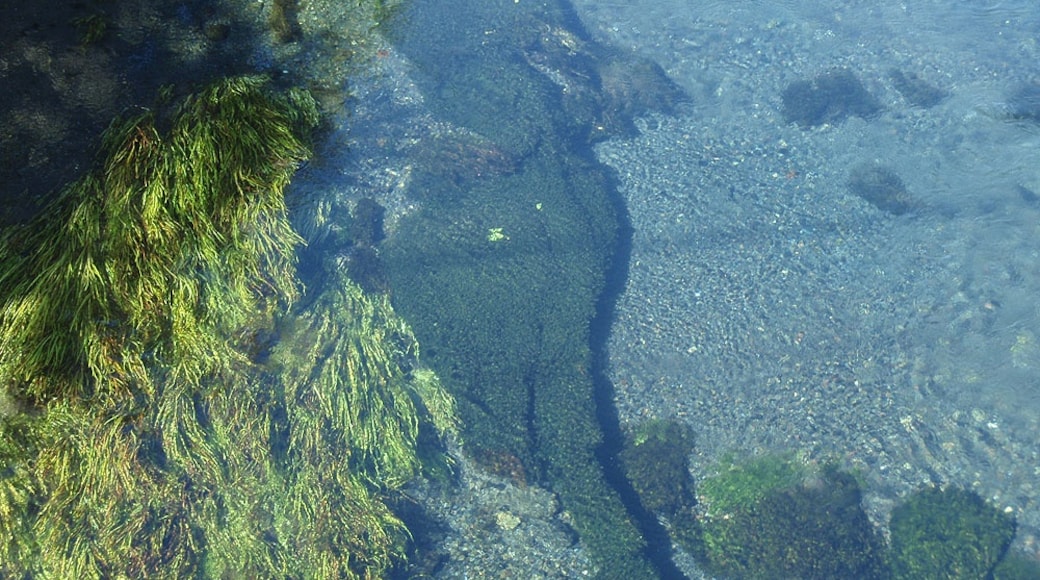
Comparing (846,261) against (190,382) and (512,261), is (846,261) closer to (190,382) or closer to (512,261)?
(512,261)

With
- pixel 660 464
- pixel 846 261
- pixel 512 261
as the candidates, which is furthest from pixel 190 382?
pixel 846 261

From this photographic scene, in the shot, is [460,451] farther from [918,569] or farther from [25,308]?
[918,569]

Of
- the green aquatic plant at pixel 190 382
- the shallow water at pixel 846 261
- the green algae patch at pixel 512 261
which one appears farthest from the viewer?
the shallow water at pixel 846 261

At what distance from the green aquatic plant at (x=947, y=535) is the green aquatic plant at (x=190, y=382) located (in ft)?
16.0

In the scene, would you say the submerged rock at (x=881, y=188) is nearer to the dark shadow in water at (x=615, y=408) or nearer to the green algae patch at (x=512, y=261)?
the dark shadow in water at (x=615, y=408)

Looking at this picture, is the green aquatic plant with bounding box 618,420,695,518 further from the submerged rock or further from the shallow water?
the submerged rock

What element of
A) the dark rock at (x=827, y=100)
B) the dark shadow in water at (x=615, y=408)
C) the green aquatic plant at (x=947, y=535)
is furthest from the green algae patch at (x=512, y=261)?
the dark rock at (x=827, y=100)

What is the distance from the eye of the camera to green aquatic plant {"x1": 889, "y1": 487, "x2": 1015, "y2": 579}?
6789 millimetres

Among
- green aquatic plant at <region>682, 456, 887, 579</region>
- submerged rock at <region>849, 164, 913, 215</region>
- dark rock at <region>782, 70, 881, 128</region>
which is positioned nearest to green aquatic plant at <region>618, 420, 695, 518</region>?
green aquatic plant at <region>682, 456, 887, 579</region>

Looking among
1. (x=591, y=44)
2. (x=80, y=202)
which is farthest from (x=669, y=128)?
(x=80, y=202)

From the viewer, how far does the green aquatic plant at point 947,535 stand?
22.3 feet

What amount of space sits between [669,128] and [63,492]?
830cm

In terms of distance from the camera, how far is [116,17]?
6.72 metres

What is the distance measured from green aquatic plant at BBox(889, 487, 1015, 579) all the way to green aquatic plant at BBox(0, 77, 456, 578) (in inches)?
192
